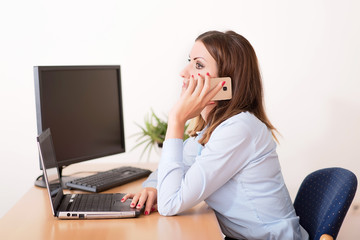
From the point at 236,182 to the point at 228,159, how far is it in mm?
107

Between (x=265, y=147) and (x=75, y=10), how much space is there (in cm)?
234

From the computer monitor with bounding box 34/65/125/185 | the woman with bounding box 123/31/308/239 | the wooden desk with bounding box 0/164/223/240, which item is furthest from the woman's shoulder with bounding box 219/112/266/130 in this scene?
the computer monitor with bounding box 34/65/125/185

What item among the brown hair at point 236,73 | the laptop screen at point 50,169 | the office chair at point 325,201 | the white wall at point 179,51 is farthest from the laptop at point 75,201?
the white wall at point 179,51

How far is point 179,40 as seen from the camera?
347cm

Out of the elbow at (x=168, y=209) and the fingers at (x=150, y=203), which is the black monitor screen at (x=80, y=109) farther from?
the elbow at (x=168, y=209)

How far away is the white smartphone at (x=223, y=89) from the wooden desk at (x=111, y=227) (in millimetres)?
374

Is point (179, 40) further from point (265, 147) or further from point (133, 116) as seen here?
point (265, 147)

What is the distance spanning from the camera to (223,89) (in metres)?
1.62

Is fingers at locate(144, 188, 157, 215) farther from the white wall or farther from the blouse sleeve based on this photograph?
the white wall

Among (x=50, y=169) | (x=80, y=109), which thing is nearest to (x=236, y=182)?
(x=50, y=169)

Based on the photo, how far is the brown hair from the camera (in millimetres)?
1633

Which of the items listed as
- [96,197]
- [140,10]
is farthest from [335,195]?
[140,10]

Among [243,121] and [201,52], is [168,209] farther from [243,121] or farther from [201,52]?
[201,52]

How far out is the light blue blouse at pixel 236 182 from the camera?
146 centimetres
